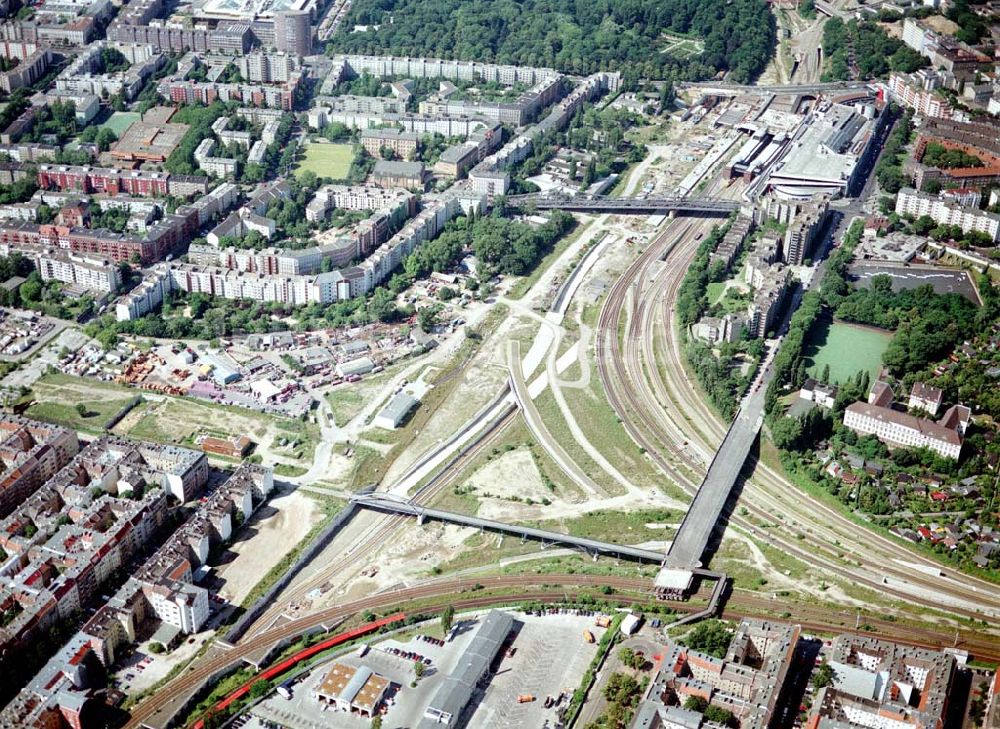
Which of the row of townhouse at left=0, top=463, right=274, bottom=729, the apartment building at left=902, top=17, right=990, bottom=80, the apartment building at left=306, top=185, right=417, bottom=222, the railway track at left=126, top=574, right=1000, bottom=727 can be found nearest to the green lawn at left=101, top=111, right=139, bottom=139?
the apartment building at left=306, top=185, right=417, bottom=222

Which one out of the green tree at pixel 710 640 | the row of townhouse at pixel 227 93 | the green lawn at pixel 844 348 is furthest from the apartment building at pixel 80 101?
the green tree at pixel 710 640

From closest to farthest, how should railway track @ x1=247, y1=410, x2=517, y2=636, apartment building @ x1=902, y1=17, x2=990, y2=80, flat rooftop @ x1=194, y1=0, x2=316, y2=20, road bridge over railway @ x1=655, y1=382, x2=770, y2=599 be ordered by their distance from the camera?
railway track @ x1=247, y1=410, x2=517, y2=636 → road bridge over railway @ x1=655, y1=382, x2=770, y2=599 → apartment building @ x1=902, y1=17, x2=990, y2=80 → flat rooftop @ x1=194, y1=0, x2=316, y2=20

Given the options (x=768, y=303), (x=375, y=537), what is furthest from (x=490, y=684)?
(x=768, y=303)

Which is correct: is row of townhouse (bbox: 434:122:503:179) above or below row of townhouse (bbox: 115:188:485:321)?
above

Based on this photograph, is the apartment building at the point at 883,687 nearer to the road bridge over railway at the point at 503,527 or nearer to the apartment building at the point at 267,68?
the road bridge over railway at the point at 503,527

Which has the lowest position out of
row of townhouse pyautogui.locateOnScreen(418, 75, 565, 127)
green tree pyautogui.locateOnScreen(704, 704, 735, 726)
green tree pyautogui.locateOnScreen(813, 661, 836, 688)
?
green tree pyautogui.locateOnScreen(704, 704, 735, 726)

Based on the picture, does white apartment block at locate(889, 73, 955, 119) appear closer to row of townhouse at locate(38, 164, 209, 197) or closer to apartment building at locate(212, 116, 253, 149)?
apartment building at locate(212, 116, 253, 149)

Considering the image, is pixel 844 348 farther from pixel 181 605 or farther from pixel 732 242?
pixel 181 605
